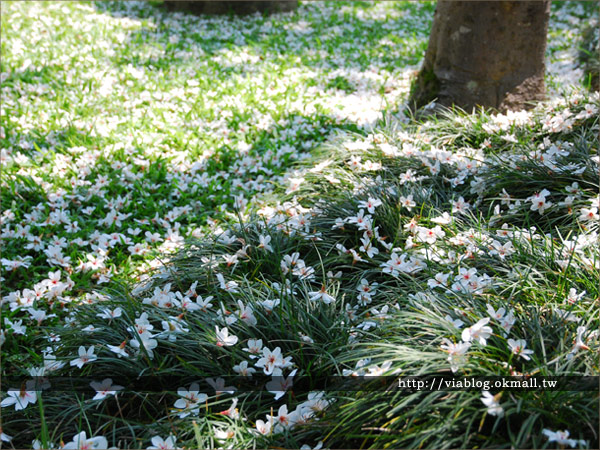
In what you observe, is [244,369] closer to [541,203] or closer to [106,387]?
[106,387]

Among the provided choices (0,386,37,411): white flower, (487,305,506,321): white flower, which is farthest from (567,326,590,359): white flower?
(0,386,37,411): white flower

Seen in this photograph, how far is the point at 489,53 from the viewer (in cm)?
411

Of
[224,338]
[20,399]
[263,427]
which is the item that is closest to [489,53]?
[224,338]

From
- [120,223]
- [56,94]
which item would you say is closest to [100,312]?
[120,223]

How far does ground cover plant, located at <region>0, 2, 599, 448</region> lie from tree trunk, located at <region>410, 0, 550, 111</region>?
1.26 feet

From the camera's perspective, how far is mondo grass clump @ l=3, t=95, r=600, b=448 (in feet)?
5.23

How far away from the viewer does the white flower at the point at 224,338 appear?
1.92 metres

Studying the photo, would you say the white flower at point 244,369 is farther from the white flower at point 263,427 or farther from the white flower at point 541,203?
the white flower at point 541,203

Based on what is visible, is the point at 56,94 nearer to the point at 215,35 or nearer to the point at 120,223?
the point at 120,223

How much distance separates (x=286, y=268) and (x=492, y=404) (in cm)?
119

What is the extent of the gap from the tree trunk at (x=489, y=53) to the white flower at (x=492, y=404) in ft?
10.7

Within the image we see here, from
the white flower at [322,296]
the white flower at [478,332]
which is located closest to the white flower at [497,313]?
the white flower at [478,332]

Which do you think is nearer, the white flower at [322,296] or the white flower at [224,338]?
the white flower at [224,338]

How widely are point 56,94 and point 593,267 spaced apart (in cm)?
522
